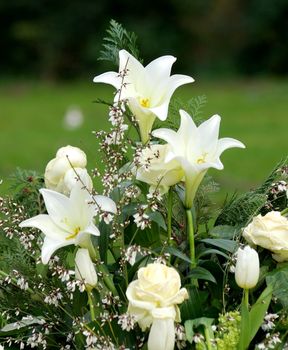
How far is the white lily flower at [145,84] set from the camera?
1.90m

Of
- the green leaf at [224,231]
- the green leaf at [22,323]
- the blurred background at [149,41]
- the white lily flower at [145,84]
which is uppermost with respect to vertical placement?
the white lily flower at [145,84]

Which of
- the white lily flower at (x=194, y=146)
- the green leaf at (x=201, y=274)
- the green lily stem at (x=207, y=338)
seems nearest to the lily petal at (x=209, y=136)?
the white lily flower at (x=194, y=146)

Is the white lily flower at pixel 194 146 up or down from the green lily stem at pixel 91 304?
up

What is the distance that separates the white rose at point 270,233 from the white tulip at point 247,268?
0.32 feet

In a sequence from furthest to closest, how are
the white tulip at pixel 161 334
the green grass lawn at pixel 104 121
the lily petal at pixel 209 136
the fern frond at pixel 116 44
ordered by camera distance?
the green grass lawn at pixel 104 121
the fern frond at pixel 116 44
the lily petal at pixel 209 136
the white tulip at pixel 161 334

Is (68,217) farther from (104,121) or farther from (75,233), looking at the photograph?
(104,121)

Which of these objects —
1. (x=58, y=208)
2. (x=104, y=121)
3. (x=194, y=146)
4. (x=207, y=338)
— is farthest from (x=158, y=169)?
(x=104, y=121)

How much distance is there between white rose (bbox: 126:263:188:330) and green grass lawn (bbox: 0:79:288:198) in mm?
5086

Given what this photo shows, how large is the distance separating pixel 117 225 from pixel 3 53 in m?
16.7

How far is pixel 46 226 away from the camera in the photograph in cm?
181

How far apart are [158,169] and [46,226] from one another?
22 cm

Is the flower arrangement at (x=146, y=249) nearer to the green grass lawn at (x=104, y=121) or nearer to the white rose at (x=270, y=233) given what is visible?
the white rose at (x=270, y=233)

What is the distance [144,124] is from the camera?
1916 mm

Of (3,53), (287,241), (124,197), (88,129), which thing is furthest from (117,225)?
(3,53)
